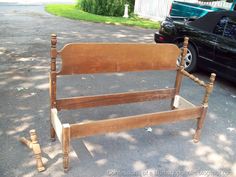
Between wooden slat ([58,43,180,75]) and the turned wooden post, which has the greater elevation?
wooden slat ([58,43,180,75])

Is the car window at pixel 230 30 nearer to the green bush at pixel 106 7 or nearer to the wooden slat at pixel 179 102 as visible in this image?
the wooden slat at pixel 179 102

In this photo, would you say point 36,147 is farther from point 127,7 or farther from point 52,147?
point 127,7

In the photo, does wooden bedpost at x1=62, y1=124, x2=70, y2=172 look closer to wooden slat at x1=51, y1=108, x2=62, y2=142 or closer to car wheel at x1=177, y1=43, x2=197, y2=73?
wooden slat at x1=51, y1=108, x2=62, y2=142

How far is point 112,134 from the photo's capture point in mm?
3971

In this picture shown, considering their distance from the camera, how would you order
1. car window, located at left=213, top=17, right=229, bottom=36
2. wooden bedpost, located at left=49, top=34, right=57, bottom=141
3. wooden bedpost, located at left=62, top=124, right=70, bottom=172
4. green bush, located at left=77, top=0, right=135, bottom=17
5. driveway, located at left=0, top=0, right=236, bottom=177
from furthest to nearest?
green bush, located at left=77, top=0, right=135, bottom=17
car window, located at left=213, top=17, right=229, bottom=36
driveway, located at left=0, top=0, right=236, bottom=177
wooden bedpost, located at left=49, top=34, right=57, bottom=141
wooden bedpost, located at left=62, top=124, right=70, bottom=172

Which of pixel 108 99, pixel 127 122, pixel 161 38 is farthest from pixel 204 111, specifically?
pixel 161 38

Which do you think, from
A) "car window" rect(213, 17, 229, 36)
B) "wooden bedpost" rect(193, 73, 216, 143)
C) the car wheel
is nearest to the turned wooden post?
"wooden bedpost" rect(193, 73, 216, 143)

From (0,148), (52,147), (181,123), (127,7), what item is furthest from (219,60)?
(127,7)

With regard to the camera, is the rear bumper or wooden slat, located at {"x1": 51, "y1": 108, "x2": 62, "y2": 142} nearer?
wooden slat, located at {"x1": 51, "y1": 108, "x2": 62, "y2": 142}

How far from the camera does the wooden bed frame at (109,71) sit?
3.14 meters

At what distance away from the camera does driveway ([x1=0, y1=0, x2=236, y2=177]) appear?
3.34 metres

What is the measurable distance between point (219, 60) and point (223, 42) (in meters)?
0.35

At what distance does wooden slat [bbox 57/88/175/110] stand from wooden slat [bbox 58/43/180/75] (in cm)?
41

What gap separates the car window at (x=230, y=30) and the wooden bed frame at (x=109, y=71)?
7.13 feet
